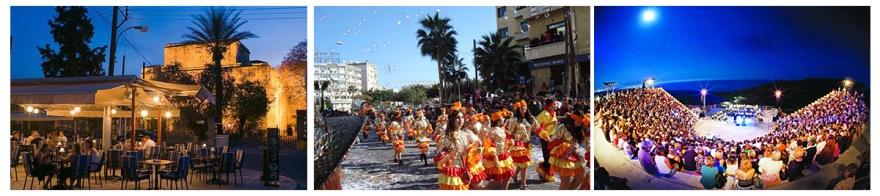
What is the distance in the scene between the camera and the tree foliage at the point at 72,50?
22.4 feet

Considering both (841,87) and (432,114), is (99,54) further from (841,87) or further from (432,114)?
(841,87)

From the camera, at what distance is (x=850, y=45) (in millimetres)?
5930

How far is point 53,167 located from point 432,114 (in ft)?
13.7

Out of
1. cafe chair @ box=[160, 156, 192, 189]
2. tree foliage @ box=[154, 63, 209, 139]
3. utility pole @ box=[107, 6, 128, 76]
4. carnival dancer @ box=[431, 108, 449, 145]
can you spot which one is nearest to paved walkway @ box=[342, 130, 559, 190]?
carnival dancer @ box=[431, 108, 449, 145]

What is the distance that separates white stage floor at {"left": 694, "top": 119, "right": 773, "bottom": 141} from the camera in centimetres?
600

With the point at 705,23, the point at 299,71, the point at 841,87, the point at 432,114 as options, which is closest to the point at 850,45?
the point at 841,87

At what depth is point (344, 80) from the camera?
6172 millimetres

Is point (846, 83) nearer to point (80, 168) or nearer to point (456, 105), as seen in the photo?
point (456, 105)

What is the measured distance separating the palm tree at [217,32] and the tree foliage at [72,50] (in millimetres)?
1174

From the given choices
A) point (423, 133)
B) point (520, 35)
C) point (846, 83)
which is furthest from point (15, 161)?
point (846, 83)

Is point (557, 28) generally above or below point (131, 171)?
above

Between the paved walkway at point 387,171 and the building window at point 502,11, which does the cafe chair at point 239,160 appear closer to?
the paved walkway at point 387,171

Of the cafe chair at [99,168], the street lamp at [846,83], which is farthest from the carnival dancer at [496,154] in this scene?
the cafe chair at [99,168]

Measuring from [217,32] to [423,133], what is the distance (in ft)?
9.32
